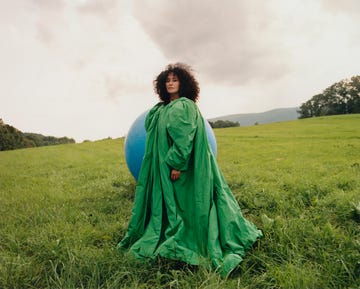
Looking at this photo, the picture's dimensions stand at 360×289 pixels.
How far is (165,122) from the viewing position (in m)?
3.82

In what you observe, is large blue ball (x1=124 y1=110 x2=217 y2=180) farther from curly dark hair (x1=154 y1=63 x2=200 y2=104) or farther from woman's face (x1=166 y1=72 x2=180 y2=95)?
woman's face (x1=166 y1=72 x2=180 y2=95)

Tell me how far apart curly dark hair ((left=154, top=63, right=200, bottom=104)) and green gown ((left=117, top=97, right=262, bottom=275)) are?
39 centimetres

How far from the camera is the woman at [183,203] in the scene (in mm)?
3527

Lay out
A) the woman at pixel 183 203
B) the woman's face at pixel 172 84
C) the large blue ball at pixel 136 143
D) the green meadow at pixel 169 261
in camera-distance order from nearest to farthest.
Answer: the green meadow at pixel 169 261 < the woman at pixel 183 203 < the woman's face at pixel 172 84 < the large blue ball at pixel 136 143

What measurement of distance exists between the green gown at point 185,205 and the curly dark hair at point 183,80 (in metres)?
0.39

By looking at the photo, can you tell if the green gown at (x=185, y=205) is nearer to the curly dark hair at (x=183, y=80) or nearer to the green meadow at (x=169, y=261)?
the green meadow at (x=169, y=261)

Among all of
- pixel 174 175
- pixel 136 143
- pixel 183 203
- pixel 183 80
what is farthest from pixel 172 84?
pixel 136 143

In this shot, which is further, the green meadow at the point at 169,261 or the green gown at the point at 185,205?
the green gown at the point at 185,205

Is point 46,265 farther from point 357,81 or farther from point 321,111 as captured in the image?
point 357,81

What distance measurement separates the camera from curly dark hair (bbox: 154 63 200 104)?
13.8 feet

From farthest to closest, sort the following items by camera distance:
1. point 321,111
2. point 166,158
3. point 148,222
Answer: point 321,111
point 148,222
point 166,158

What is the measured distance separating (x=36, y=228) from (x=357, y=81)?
9214 centimetres

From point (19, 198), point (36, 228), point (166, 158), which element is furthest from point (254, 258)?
point (19, 198)

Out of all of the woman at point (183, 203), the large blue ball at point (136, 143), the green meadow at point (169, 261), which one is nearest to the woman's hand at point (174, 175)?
the woman at point (183, 203)
